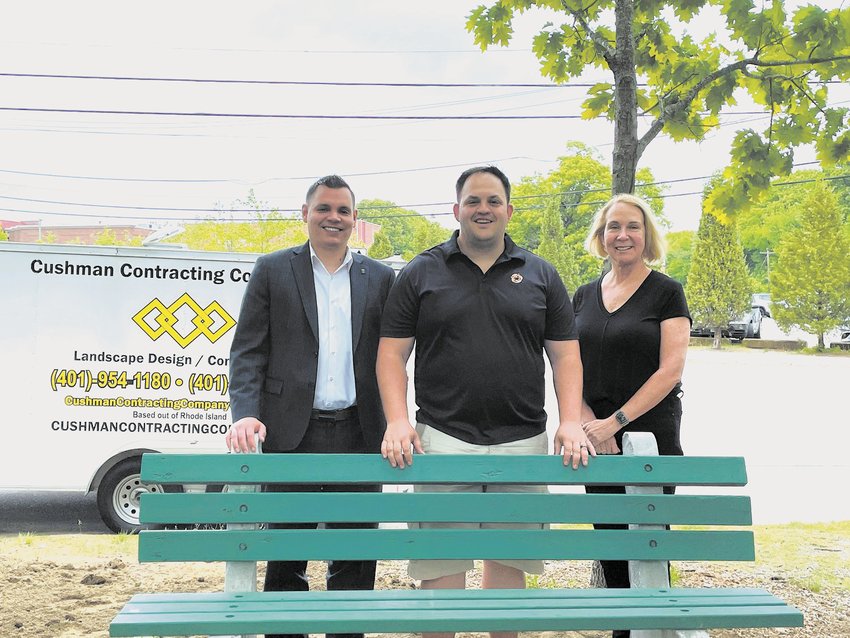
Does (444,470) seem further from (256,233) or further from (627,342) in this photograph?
(256,233)

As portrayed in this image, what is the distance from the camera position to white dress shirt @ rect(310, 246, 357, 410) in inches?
135

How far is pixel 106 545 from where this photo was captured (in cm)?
656

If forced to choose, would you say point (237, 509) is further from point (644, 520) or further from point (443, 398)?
point (644, 520)

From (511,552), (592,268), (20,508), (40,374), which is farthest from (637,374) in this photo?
(592,268)

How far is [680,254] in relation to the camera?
87.3 metres

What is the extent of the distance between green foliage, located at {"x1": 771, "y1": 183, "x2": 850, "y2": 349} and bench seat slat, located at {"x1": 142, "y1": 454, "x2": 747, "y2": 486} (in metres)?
42.2

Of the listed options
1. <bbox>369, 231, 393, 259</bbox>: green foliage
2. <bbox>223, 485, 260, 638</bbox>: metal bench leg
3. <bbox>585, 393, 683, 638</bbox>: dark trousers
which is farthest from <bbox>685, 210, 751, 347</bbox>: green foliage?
<bbox>223, 485, 260, 638</bbox>: metal bench leg

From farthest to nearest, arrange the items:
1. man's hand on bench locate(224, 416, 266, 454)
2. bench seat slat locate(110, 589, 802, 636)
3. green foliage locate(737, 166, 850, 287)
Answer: green foliage locate(737, 166, 850, 287)
man's hand on bench locate(224, 416, 266, 454)
bench seat slat locate(110, 589, 802, 636)

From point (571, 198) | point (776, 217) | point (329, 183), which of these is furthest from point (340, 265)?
point (776, 217)

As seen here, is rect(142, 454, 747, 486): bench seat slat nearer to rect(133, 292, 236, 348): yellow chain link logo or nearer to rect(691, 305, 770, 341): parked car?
rect(133, 292, 236, 348): yellow chain link logo

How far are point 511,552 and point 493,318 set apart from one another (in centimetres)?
84

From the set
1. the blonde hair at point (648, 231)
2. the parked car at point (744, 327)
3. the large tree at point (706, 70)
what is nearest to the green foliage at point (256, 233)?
the parked car at point (744, 327)

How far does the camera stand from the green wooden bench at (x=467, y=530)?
2740 mm

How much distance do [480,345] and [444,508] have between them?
0.61 metres
